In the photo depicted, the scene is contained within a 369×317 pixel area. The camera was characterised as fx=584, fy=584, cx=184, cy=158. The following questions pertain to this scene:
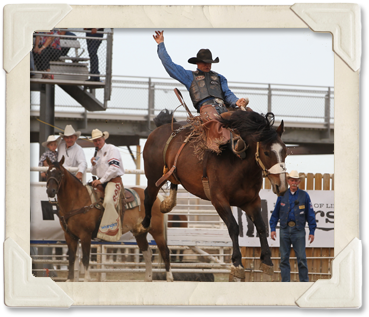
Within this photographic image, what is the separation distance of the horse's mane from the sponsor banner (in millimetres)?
3362

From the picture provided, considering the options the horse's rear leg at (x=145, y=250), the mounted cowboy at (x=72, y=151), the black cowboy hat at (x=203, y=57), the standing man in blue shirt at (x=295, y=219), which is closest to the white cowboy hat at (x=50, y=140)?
the mounted cowboy at (x=72, y=151)

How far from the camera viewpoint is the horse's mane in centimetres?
770

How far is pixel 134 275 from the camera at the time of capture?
36.7 ft

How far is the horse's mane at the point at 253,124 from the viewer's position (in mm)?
7703

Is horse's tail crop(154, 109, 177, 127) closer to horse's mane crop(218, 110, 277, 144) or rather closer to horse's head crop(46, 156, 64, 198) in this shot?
horse's mane crop(218, 110, 277, 144)

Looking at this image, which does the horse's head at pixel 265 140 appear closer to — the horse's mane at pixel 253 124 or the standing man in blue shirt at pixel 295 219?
the horse's mane at pixel 253 124

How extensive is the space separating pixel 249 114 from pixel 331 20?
66.2 inches

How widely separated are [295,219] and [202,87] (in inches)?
106

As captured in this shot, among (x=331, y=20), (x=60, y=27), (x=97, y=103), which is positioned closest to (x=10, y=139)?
(x=60, y=27)

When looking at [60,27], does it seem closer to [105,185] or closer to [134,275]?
[105,185]

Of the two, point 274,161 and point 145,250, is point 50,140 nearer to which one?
point 145,250

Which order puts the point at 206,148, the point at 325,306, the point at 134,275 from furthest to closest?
the point at 134,275
the point at 206,148
the point at 325,306

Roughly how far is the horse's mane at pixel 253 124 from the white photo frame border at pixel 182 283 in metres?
0.91

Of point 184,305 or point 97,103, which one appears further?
point 97,103
